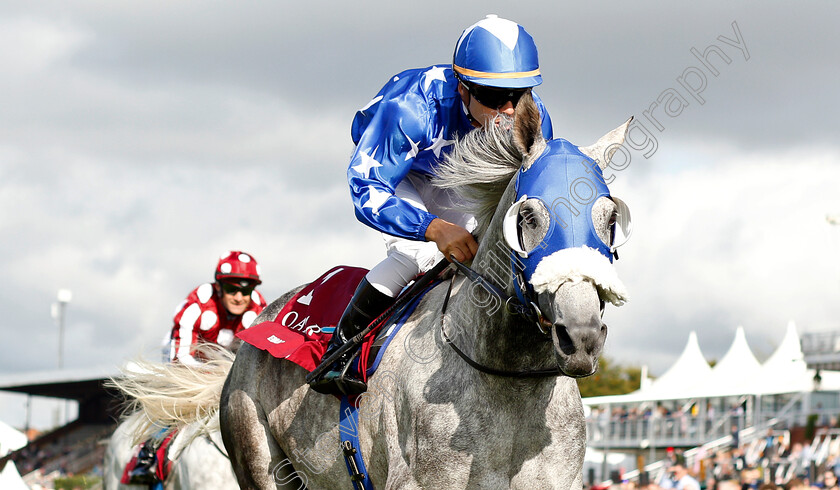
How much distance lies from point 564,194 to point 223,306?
5.59m

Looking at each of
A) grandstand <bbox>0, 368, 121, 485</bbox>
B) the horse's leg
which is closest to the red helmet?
the horse's leg

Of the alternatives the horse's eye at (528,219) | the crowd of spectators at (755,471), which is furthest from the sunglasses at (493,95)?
the crowd of spectators at (755,471)

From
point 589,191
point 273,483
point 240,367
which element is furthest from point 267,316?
point 589,191

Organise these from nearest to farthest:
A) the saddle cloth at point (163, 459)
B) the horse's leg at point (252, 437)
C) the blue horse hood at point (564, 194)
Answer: the blue horse hood at point (564, 194)
the horse's leg at point (252, 437)
the saddle cloth at point (163, 459)

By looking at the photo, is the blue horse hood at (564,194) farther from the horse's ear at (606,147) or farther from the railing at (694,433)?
the railing at (694,433)

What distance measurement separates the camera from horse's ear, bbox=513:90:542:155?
339cm

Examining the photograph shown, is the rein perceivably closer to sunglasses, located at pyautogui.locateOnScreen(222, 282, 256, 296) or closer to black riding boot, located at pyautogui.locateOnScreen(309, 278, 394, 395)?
black riding boot, located at pyautogui.locateOnScreen(309, 278, 394, 395)

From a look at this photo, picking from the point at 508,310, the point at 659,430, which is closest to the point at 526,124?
the point at 508,310

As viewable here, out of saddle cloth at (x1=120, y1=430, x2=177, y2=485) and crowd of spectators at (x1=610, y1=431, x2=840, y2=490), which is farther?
crowd of spectators at (x1=610, y1=431, x2=840, y2=490)

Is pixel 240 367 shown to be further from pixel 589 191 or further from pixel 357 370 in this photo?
pixel 589 191

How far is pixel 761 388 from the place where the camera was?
86.5 feet

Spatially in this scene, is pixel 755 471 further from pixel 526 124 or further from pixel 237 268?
pixel 526 124

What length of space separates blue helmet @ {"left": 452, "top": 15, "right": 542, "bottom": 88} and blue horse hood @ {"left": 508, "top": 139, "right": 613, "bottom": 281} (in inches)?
22.5

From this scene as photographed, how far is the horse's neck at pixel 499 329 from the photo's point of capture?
3441mm
